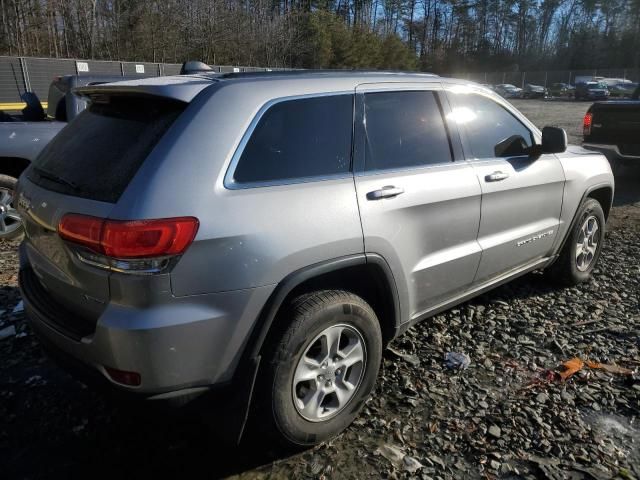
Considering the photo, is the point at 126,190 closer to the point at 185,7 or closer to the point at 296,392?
the point at 296,392

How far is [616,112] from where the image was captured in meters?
8.15

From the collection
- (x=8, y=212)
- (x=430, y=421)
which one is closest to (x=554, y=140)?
(x=430, y=421)

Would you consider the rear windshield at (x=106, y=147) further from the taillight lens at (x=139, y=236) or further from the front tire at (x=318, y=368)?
the front tire at (x=318, y=368)

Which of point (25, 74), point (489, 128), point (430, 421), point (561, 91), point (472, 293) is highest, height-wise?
point (25, 74)

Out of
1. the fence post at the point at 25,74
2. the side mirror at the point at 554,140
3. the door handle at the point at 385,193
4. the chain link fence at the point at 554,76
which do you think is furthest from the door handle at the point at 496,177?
the chain link fence at the point at 554,76

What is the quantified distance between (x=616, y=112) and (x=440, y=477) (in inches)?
305

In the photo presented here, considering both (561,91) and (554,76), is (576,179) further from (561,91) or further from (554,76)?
(554,76)

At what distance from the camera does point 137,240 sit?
76.1 inches

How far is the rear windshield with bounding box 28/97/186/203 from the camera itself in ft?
6.97

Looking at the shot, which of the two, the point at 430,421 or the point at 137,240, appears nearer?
the point at 137,240

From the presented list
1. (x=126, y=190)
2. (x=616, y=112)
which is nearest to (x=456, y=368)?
(x=126, y=190)

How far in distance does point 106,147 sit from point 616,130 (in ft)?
27.0

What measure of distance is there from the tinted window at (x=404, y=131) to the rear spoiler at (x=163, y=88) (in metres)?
0.90

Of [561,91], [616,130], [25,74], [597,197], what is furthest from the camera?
[561,91]
